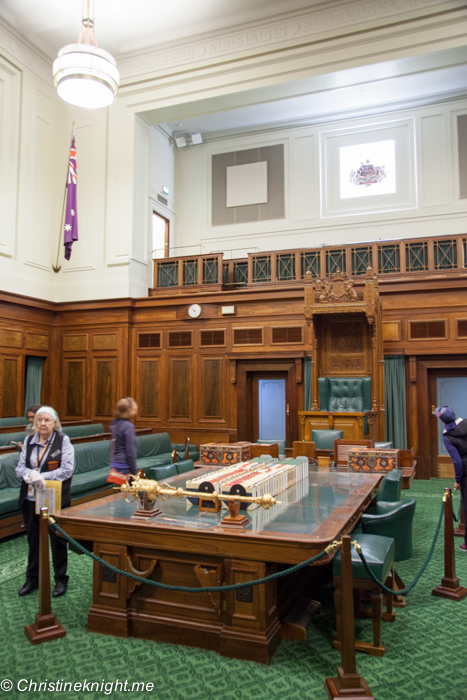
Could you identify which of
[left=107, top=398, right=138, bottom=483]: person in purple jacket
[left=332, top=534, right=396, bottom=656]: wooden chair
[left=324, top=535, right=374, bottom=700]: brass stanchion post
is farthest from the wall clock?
[left=324, top=535, right=374, bottom=700]: brass stanchion post

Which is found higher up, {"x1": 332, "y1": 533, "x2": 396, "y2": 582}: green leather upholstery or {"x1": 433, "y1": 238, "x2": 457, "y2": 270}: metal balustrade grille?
{"x1": 433, "y1": 238, "x2": 457, "y2": 270}: metal balustrade grille

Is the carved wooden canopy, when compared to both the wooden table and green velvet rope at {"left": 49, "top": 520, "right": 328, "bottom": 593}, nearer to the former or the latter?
the wooden table

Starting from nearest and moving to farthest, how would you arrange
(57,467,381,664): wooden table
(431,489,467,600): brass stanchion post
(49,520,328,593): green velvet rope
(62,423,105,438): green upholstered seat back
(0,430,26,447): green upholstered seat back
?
(49,520,328,593): green velvet rope
(57,467,381,664): wooden table
(431,489,467,600): brass stanchion post
(0,430,26,447): green upholstered seat back
(62,423,105,438): green upholstered seat back

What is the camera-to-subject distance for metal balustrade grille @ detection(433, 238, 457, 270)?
954cm

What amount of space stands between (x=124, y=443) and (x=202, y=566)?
1.77 meters

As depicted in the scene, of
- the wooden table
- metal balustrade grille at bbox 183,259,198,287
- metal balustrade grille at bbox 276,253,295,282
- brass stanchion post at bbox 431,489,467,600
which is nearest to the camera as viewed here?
the wooden table

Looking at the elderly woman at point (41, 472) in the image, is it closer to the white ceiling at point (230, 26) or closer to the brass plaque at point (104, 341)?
the brass plaque at point (104, 341)

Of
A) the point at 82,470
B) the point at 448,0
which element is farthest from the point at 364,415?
the point at 448,0

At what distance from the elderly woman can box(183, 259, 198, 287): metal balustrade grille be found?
298 inches

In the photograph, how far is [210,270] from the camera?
36.8 feet

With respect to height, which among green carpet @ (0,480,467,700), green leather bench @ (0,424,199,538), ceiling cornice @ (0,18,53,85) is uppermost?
ceiling cornice @ (0,18,53,85)

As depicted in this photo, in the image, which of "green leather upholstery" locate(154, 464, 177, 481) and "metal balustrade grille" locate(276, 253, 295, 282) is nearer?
"green leather upholstery" locate(154, 464, 177, 481)

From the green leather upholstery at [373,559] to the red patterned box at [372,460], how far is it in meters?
2.59

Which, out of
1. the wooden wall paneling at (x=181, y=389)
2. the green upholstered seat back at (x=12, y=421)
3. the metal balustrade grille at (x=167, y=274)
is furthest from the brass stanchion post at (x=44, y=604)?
the metal balustrade grille at (x=167, y=274)
